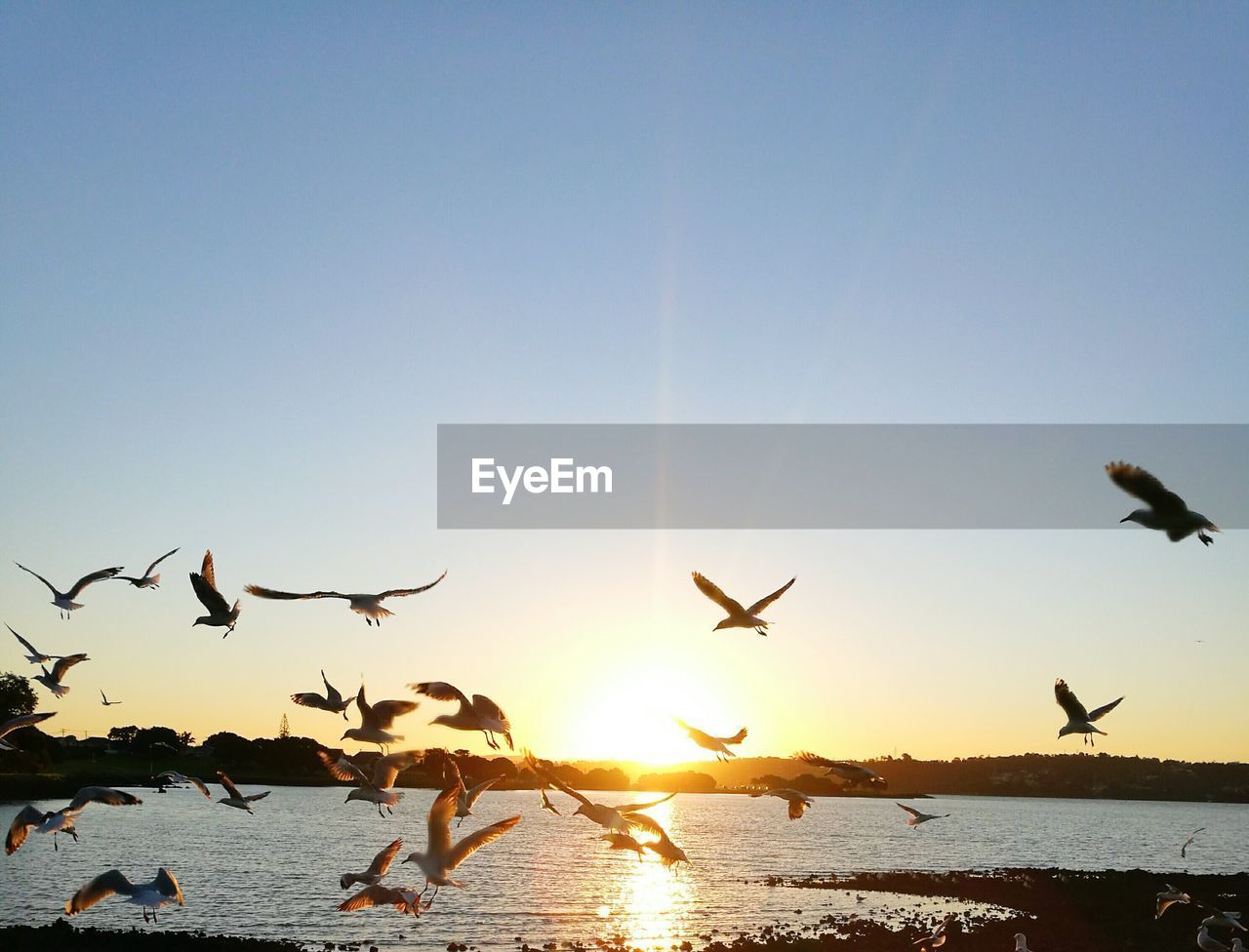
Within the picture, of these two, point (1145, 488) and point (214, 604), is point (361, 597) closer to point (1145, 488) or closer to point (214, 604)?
point (214, 604)

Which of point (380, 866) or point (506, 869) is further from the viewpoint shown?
point (506, 869)

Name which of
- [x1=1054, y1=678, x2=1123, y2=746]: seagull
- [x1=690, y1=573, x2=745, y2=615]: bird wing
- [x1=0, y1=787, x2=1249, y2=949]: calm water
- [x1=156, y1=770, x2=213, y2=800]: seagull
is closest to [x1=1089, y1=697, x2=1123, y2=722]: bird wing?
[x1=1054, y1=678, x2=1123, y2=746]: seagull

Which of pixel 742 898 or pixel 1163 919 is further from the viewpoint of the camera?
pixel 742 898

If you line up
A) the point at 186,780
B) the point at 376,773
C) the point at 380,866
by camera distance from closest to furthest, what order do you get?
the point at 376,773 < the point at 380,866 < the point at 186,780

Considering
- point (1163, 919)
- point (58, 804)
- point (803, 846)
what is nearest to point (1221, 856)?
point (803, 846)

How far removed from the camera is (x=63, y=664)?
1998 centimetres

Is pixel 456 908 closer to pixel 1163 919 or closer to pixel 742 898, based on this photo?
pixel 742 898

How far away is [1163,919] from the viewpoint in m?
49.3

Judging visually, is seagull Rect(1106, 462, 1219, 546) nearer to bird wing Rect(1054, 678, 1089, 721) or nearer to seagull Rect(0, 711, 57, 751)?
bird wing Rect(1054, 678, 1089, 721)

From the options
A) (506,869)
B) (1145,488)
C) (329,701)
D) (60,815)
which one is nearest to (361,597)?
(329,701)

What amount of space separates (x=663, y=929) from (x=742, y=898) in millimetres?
13581

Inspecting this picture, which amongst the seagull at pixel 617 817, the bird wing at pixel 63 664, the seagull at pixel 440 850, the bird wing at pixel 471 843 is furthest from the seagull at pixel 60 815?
the seagull at pixel 617 817

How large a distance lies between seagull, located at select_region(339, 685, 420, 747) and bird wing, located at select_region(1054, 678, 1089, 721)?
12.1 m

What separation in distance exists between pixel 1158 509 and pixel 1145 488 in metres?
0.40
